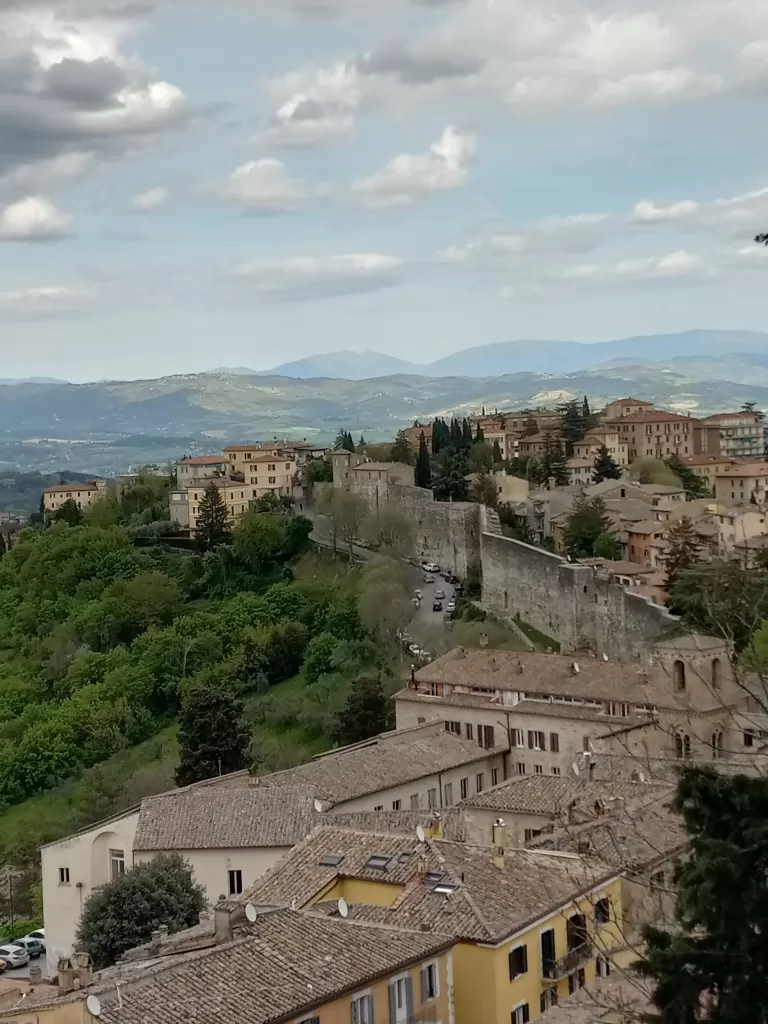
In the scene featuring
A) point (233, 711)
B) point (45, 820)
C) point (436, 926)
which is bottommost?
point (45, 820)

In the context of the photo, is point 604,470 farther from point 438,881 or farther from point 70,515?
point 438,881

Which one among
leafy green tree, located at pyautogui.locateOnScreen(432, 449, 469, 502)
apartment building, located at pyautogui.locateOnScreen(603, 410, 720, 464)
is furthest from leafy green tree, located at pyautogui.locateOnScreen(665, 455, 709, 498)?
leafy green tree, located at pyautogui.locateOnScreen(432, 449, 469, 502)

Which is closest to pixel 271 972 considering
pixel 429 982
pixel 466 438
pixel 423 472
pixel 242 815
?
pixel 429 982

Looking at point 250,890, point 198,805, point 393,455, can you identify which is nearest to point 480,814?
point 198,805

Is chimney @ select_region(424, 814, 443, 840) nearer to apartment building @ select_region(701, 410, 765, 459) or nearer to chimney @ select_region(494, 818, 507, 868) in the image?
chimney @ select_region(494, 818, 507, 868)

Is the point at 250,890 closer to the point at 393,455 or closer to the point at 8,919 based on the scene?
the point at 8,919

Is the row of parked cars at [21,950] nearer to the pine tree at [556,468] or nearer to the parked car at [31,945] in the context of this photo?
the parked car at [31,945]
